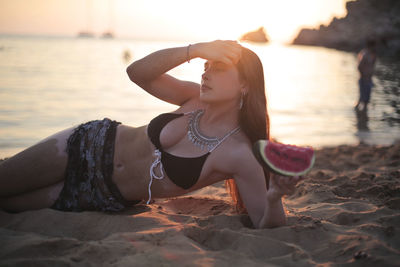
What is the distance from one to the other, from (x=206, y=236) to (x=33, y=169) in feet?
5.63

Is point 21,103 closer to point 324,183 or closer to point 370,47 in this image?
point 324,183

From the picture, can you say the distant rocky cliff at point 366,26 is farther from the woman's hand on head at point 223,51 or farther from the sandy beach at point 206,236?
the woman's hand on head at point 223,51

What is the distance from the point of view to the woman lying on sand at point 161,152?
10.7 feet

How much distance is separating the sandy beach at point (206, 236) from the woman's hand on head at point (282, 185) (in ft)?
1.49

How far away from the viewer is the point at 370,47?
14922mm

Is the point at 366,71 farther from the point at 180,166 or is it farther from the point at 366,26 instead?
the point at 366,26

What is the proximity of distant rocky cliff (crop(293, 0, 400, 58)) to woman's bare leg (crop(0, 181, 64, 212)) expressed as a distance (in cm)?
7438

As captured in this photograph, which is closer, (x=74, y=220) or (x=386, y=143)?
(x=74, y=220)

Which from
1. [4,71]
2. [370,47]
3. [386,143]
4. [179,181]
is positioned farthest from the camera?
[4,71]

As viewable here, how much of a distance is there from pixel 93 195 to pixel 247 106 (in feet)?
5.58

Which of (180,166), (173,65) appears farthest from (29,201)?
(173,65)

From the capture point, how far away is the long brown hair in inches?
130

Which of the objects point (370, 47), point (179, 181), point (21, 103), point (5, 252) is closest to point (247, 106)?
Result: point (179, 181)

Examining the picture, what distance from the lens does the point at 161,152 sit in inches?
132
